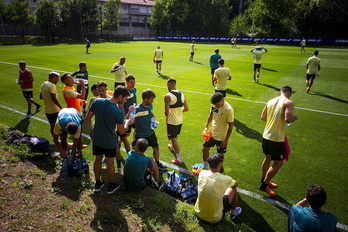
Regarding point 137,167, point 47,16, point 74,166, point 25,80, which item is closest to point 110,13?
point 47,16

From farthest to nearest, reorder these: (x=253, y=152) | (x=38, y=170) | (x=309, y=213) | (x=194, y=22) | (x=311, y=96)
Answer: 1. (x=194, y=22)
2. (x=311, y=96)
3. (x=253, y=152)
4. (x=38, y=170)
5. (x=309, y=213)

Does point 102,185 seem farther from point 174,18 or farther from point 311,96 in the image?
point 174,18

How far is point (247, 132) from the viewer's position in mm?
8578

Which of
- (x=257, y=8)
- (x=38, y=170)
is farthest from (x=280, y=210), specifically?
(x=257, y=8)

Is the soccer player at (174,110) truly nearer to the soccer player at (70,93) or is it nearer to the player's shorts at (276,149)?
the player's shorts at (276,149)

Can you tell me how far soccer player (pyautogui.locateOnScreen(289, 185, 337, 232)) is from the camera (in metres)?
3.29

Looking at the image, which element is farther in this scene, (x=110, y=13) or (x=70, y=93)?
(x=110, y=13)

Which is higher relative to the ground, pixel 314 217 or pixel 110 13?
pixel 110 13

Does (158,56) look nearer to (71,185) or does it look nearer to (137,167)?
(71,185)

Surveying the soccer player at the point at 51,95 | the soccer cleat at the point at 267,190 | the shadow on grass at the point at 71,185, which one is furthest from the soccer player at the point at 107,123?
the soccer cleat at the point at 267,190

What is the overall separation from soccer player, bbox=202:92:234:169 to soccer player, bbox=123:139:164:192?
1.79m

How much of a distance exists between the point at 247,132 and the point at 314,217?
5.34 metres

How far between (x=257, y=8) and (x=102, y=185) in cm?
6476

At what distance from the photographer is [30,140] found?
246 inches
